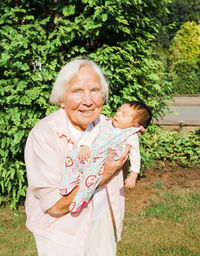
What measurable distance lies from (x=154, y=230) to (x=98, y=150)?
3.01 meters

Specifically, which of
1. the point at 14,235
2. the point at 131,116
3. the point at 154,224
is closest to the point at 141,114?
the point at 131,116

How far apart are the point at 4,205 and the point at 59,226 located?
3978 millimetres

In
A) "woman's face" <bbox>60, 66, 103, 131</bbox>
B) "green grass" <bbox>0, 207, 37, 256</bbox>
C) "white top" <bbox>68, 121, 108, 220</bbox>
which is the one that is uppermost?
"woman's face" <bbox>60, 66, 103, 131</bbox>

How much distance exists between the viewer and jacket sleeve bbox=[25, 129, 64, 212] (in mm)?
1948

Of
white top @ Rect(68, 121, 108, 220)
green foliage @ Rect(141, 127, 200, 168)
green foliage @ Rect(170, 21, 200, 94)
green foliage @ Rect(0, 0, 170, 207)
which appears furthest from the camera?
green foliage @ Rect(170, 21, 200, 94)

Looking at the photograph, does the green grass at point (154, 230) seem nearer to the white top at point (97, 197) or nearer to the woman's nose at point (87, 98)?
the white top at point (97, 197)

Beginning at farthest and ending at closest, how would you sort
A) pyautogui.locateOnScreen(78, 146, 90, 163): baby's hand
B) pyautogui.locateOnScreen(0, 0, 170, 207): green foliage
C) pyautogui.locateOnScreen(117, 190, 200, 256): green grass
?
pyautogui.locateOnScreen(0, 0, 170, 207): green foliage, pyautogui.locateOnScreen(117, 190, 200, 256): green grass, pyautogui.locateOnScreen(78, 146, 90, 163): baby's hand

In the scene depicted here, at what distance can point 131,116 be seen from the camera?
275 cm

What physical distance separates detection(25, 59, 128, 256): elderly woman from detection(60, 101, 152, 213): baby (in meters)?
0.05

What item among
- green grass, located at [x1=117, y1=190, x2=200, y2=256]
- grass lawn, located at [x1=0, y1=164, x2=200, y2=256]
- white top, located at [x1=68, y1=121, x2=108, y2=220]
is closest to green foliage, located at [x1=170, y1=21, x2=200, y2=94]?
grass lawn, located at [x1=0, y1=164, x2=200, y2=256]

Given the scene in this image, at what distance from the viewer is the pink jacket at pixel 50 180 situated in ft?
6.42

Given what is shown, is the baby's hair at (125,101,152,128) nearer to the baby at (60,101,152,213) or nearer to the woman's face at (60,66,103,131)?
the baby at (60,101,152,213)

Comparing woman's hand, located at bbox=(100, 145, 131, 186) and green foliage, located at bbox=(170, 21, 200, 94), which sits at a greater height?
woman's hand, located at bbox=(100, 145, 131, 186)

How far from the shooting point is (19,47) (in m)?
4.63
